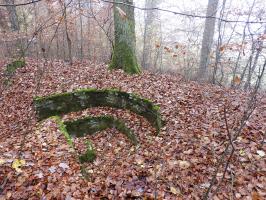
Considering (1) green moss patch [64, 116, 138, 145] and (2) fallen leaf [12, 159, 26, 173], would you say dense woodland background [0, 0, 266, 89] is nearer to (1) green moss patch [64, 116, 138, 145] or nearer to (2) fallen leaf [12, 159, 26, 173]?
(1) green moss patch [64, 116, 138, 145]

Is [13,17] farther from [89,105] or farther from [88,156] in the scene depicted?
[88,156]

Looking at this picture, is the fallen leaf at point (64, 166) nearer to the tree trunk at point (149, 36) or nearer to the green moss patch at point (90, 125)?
the green moss patch at point (90, 125)

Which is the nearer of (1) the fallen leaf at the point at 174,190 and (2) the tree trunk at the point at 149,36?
(1) the fallen leaf at the point at 174,190

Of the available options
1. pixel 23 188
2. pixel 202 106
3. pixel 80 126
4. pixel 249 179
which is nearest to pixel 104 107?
pixel 80 126

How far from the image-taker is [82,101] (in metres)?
7.97

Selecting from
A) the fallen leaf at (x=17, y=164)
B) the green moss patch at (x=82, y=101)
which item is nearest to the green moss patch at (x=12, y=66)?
the green moss patch at (x=82, y=101)

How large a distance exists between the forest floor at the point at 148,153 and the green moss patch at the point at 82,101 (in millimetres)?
232

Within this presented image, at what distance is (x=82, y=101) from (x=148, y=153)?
12.4ft

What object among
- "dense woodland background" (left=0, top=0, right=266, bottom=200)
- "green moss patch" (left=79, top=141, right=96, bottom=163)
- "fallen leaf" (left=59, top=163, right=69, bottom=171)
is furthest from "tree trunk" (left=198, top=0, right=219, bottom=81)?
"fallen leaf" (left=59, top=163, right=69, bottom=171)

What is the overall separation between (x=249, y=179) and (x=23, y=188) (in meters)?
3.51

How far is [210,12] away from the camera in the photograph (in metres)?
11.8

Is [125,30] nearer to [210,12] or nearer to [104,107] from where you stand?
[104,107]

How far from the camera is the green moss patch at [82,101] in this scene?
755 centimetres

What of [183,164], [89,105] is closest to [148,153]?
[183,164]
